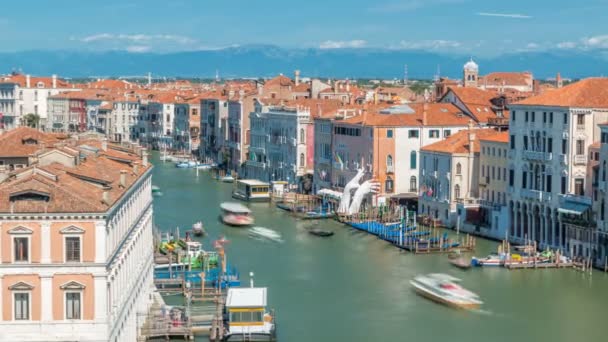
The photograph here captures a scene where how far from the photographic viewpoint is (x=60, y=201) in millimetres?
14195

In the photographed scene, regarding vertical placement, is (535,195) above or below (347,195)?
above

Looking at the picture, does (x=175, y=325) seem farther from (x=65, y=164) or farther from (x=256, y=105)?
(x=256, y=105)

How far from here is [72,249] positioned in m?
14.2

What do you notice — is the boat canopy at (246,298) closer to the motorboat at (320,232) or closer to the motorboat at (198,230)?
the motorboat at (198,230)

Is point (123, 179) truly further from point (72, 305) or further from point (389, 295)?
point (389, 295)

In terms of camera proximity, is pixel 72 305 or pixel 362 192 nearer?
pixel 72 305

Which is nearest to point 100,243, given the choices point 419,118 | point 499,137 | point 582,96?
point 582,96

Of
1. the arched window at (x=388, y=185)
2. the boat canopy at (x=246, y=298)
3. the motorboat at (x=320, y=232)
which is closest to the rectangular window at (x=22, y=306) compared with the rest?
the boat canopy at (x=246, y=298)

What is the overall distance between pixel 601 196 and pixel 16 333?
15.3 meters

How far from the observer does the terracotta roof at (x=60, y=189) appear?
555 inches

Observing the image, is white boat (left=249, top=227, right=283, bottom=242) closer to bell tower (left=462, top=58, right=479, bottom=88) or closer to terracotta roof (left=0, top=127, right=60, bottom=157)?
terracotta roof (left=0, top=127, right=60, bottom=157)

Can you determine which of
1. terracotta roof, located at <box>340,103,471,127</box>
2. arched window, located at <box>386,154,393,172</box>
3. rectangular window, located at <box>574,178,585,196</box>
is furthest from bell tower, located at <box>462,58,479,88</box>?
rectangular window, located at <box>574,178,585,196</box>

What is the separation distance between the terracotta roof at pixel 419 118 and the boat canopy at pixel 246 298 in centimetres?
1814

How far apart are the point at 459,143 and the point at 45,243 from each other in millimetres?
20859
